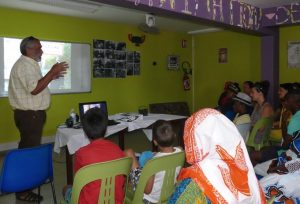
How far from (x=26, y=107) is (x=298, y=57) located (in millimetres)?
5496

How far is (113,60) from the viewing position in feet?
23.2

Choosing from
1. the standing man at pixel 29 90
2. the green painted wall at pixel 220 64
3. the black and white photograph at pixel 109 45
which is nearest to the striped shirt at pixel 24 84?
the standing man at pixel 29 90

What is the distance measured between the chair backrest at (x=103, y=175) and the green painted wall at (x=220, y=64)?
6305 mm

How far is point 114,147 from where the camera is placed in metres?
2.03

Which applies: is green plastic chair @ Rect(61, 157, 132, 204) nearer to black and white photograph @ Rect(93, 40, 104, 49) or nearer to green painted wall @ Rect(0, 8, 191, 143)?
green painted wall @ Rect(0, 8, 191, 143)

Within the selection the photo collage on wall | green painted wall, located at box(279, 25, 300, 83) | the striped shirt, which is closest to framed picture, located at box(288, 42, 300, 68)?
green painted wall, located at box(279, 25, 300, 83)

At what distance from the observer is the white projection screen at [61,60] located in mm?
5562

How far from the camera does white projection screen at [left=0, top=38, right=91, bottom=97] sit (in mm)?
5562

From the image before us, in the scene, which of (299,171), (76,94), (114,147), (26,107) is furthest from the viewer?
(76,94)

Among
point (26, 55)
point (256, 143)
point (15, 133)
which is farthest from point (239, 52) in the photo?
point (26, 55)

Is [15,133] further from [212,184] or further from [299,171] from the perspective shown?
[212,184]

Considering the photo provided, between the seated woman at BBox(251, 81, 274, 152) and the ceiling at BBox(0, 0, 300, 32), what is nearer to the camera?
the seated woman at BBox(251, 81, 274, 152)

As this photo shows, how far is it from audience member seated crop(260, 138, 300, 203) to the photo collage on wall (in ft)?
16.0

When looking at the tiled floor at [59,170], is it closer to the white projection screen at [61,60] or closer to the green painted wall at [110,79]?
the green painted wall at [110,79]
